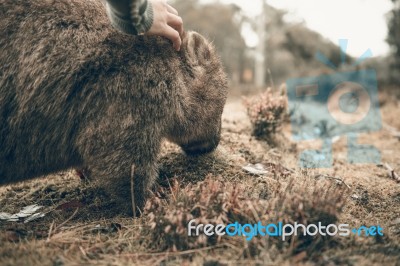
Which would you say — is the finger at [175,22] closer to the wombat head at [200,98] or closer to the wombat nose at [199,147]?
the wombat head at [200,98]

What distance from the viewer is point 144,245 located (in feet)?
7.45

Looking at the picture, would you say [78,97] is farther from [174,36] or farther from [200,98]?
[200,98]

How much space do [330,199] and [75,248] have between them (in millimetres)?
1475

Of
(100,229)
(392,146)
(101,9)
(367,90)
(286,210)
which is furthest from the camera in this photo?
(367,90)

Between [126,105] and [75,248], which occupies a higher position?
[126,105]

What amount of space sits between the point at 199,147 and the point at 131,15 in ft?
4.47

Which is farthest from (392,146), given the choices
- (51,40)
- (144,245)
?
(51,40)

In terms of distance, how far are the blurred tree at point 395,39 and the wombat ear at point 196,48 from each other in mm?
8524

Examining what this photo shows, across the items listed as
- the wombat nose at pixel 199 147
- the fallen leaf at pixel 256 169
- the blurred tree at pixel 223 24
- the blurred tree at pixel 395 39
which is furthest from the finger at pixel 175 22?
the blurred tree at pixel 223 24

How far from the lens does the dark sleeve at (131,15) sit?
2320 mm

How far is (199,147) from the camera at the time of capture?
132 inches

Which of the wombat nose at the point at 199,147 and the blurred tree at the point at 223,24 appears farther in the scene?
the blurred tree at the point at 223,24

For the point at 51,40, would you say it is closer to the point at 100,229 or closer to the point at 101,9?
the point at 101,9

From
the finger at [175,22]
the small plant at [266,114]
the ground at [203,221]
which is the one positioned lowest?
the ground at [203,221]
